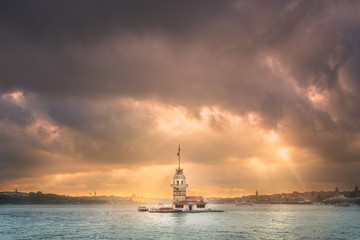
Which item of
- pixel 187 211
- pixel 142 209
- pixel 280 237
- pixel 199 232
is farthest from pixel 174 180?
pixel 280 237

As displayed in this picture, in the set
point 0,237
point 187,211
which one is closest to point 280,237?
point 0,237

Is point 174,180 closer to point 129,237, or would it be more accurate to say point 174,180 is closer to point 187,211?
point 187,211

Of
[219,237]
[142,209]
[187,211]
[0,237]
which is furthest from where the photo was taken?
[142,209]

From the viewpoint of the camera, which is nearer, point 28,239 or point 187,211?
point 28,239

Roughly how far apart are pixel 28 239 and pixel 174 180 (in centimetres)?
7830

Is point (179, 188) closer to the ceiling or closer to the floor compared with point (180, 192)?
closer to the ceiling

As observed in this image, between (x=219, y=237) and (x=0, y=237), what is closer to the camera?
(x=219, y=237)

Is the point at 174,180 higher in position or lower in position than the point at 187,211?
higher

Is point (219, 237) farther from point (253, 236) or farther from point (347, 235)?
point (347, 235)

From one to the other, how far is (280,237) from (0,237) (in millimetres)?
56033

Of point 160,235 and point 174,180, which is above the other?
point 174,180

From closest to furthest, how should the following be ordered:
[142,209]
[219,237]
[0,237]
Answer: [219,237]
[0,237]
[142,209]

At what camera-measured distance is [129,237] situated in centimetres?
7562

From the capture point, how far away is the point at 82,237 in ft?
251
